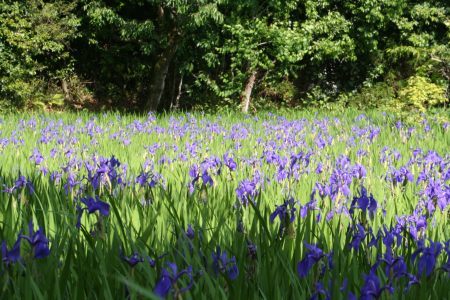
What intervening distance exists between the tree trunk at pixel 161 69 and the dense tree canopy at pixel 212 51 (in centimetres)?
3

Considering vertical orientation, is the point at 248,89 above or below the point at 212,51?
below

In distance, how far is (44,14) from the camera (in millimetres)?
11406

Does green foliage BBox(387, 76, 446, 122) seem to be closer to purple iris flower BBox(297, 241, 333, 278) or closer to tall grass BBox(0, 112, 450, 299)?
tall grass BBox(0, 112, 450, 299)

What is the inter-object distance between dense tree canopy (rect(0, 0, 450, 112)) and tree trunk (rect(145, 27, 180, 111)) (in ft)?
0.10

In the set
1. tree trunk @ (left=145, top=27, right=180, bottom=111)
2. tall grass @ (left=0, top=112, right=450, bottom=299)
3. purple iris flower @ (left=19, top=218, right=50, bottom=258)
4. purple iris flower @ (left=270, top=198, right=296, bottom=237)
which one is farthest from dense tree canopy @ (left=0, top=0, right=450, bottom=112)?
purple iris flower @ (left=19, top=218, right=50, bottom=258)

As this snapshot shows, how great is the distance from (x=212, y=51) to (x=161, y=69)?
210 centimetres

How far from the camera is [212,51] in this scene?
1334 centimetres

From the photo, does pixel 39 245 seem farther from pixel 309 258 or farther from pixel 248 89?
pixel 248 89

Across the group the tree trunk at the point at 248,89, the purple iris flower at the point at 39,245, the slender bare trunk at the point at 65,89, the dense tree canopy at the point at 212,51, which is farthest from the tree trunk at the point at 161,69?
the purple iris flower at the point at 39,245

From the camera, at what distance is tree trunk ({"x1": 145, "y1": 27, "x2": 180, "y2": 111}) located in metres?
11.7

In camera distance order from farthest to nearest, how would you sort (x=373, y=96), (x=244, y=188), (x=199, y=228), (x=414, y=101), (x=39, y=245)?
(x=373, y=96), (x=414, y=101), (x=244, y=188), (x=199, y=228), (x=39, y=245)

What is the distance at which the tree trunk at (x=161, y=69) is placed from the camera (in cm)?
1174

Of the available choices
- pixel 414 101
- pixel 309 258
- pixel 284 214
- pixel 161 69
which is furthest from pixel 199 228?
pixel 161 69

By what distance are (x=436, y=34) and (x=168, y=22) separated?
10584 millimetres
